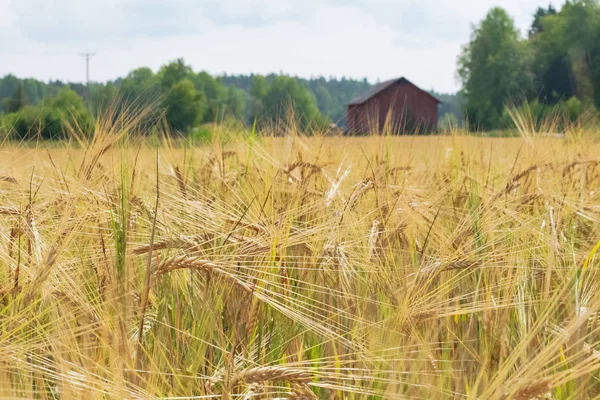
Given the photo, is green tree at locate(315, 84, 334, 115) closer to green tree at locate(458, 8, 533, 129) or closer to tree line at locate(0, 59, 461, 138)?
tree line at locate(0, 59, 461, 138)

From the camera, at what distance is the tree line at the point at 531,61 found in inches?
1698

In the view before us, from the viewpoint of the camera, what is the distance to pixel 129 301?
38.9 inches

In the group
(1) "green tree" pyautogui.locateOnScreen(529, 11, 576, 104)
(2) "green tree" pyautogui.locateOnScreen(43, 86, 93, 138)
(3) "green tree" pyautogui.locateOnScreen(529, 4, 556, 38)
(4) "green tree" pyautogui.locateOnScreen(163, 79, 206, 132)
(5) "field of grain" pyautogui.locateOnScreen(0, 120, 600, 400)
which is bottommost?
(5) "field of grain" pyautogui.locateOnScreen(0, 120, 600, 400)

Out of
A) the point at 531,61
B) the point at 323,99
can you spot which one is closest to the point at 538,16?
the point at 531,61

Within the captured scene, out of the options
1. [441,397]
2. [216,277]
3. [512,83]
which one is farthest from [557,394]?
[512,83]

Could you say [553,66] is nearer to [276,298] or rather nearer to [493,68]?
[493,68]

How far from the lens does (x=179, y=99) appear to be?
14.0 meters

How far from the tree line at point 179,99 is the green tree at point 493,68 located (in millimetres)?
9159

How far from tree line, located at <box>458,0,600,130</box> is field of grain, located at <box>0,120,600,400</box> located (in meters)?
40.9

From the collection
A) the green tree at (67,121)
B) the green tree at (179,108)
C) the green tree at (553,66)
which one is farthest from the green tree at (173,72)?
the green tree at (67,121)

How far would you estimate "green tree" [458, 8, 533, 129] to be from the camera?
150ft

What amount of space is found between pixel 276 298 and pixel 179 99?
1317 centimetres

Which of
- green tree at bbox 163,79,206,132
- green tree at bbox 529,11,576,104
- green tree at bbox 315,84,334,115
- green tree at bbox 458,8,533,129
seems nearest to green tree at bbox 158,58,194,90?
green tree at bbox 163,79,206,132

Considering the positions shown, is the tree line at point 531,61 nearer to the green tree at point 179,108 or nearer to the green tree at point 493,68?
the green tree at point 493,68
